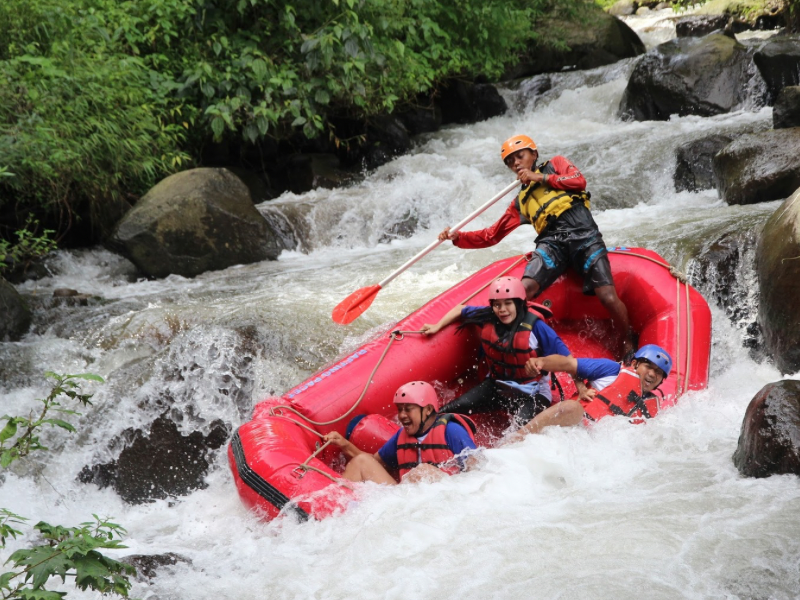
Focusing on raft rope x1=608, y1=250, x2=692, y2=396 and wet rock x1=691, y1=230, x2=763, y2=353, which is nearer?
raft rope x1=608, y1=250, x2=692, y2=396

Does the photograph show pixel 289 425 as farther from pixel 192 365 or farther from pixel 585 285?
pixel 585 285

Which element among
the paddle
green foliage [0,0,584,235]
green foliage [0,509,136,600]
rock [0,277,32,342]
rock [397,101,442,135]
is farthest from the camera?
rock [397,101,442,135]

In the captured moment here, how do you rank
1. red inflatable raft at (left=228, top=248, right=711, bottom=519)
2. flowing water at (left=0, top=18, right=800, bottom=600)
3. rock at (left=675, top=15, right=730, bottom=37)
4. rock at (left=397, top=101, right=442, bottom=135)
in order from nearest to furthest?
flowing water at (left=0, top=18, right=800, bottom=600) → red inflatable raft at (left=228, top=248, right=711, bottom=519) → rock at (left=397, top=101, right=442, bottom=135) → rock at (left=675, top=15, right=730, bottom=37)

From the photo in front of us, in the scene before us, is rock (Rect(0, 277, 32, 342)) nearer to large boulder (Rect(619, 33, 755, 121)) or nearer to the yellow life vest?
the yellow life vest

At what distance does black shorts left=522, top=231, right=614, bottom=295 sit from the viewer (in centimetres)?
453

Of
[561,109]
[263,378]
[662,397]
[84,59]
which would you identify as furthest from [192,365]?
[561,109]

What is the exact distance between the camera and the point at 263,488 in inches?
139

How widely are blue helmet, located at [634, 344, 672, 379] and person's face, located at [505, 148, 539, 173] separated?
1.22m

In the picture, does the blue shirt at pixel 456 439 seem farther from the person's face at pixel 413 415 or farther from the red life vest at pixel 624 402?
the red life vest at pixel 624 402

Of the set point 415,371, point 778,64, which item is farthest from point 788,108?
point 415,371

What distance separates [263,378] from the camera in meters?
4.93

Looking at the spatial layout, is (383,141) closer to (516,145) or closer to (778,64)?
(778,64)

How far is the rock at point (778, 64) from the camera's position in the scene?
883cm

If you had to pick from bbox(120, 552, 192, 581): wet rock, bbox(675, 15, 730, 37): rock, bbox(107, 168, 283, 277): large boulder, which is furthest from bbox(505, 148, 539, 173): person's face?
bbox(675, 15, 730, 37): rock
